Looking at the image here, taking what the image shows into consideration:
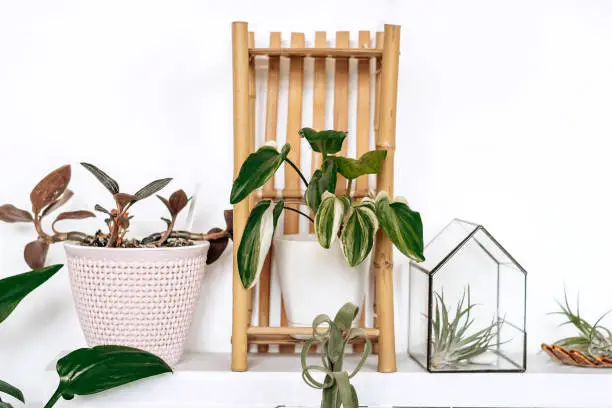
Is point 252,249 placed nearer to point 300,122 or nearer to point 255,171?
point 255,171

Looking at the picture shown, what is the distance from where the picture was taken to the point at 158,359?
1.10 metres

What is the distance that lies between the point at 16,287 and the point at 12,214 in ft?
0.56

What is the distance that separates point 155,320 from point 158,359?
7 cm

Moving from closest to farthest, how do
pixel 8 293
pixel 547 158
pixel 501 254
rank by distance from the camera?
pixel 8 293 → pixel 501 254 → pixel 547 158

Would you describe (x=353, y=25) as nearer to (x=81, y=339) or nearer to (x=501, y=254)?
(x=501, y=254)

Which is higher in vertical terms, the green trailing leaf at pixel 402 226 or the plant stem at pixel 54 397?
the green trailing leaf at pixel 402 226

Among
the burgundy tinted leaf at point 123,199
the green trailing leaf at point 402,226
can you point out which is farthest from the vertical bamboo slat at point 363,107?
the burgundy tinted leaf at point 123,199

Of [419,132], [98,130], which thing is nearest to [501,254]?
[419,132]

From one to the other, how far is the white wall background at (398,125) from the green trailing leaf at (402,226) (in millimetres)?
262

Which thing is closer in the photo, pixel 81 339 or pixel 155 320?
pixel 155 320

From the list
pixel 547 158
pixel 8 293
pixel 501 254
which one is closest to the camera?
pixel 8 293

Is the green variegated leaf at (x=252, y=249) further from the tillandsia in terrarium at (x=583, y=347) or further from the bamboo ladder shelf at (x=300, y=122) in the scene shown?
the tillandsia in terrarium at (x=583, y=347)

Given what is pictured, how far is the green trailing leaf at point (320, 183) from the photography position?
1.12 meters

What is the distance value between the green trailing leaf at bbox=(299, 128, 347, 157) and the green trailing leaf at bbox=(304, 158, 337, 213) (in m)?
0.02
